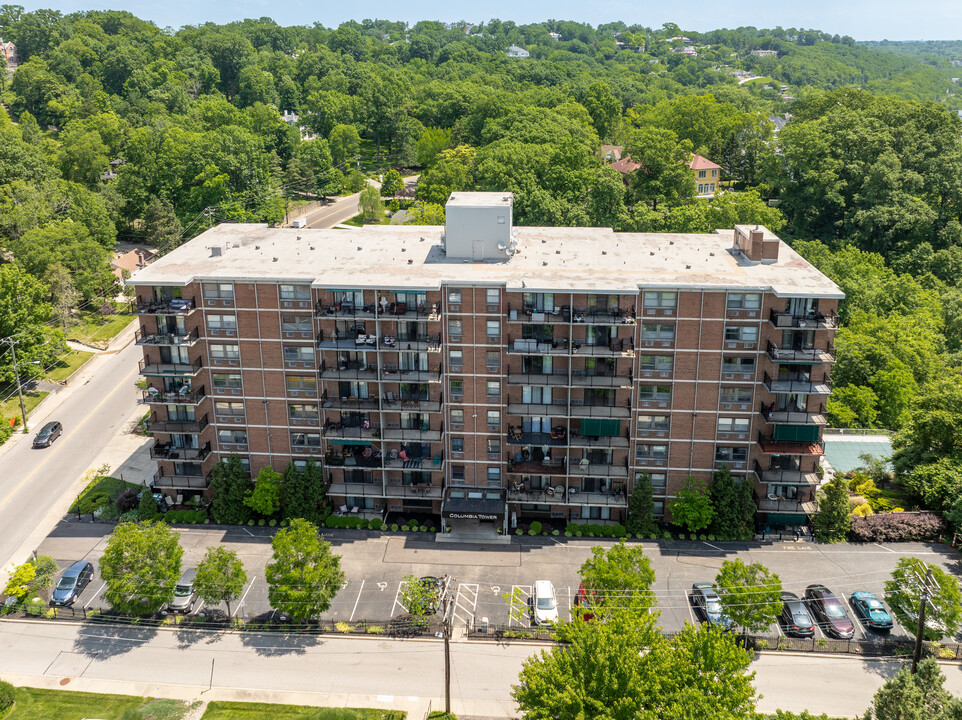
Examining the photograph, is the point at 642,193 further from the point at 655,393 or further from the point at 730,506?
the point at 730,506

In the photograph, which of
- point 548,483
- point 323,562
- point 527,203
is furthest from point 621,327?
point 527,203

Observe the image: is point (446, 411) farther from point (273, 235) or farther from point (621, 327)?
point (273, 235)

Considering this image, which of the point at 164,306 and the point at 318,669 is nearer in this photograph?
the point at 318,669

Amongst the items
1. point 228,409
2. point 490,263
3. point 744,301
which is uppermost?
point 490,263

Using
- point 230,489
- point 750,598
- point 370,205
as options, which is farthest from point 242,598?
point 370,205

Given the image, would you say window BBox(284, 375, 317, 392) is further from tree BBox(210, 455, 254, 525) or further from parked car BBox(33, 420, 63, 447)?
parked car BBox(33, 420, 63, 447)

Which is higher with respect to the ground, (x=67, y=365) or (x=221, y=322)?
(x=221, y=322)
